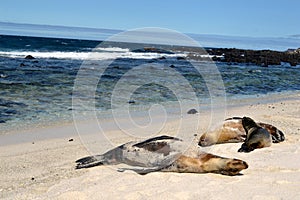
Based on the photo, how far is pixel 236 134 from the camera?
7.43 m

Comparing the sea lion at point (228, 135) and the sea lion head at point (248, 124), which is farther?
the sea lion head at point (248, 124)

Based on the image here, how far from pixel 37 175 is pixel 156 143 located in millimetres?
1804

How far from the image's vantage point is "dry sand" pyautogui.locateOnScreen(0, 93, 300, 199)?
14.3ft

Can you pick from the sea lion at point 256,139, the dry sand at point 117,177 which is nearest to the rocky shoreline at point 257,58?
the sea lion at point 256,139

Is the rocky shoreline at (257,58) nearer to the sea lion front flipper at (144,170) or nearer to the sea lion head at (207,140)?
the sea lion head at (207,140)

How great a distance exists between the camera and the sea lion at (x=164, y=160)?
5160 mm

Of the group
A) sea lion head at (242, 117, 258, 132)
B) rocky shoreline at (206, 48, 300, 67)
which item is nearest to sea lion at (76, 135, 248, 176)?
sea lion head at (242, 117, 258, 132)

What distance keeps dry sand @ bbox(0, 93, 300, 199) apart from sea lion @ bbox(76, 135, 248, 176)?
6.1 inches

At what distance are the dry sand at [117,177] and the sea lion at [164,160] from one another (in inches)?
6.1

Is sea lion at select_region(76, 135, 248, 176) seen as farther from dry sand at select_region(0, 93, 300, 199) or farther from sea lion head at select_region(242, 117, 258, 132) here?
sea lion head at select_region(242, 117, 258, 132)

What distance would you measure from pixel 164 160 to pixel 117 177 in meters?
0.81

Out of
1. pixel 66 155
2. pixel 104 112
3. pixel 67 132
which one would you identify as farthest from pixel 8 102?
pixel 66 155

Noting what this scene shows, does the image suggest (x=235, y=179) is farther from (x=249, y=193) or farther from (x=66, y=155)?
(x=66, y=155)

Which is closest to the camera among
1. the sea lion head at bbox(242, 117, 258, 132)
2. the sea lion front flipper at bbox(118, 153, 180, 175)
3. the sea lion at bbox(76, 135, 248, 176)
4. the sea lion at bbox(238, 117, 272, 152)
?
the sea lion at bbox(76, 135, 248, 176)
